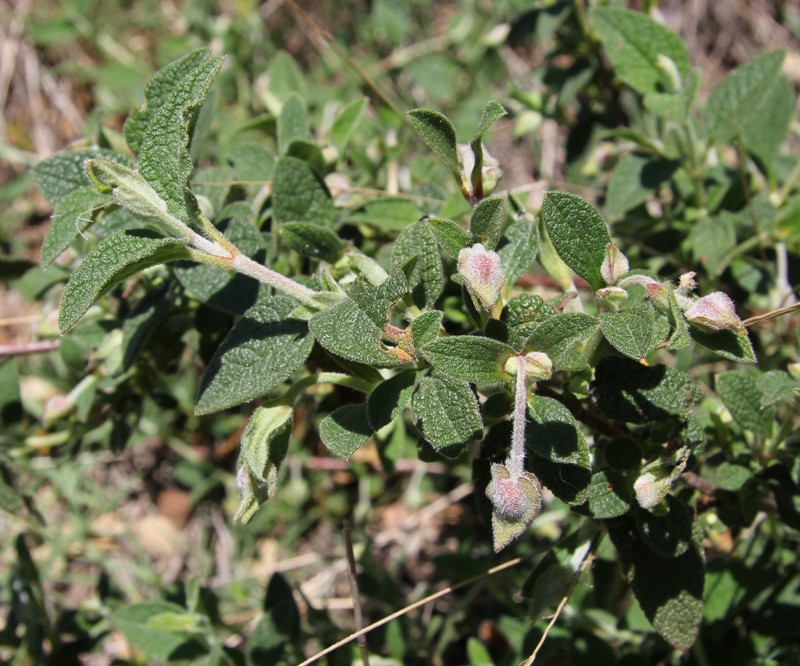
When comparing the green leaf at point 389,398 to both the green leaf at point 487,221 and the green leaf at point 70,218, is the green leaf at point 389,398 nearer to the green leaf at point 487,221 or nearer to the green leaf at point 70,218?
the green leaf at point 487,221

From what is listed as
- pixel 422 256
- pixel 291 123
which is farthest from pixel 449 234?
pixel 291 123

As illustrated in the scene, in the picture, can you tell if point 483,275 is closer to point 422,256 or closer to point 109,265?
point 422,256

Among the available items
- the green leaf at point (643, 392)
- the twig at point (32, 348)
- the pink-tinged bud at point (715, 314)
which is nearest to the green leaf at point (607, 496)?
the green leaf at point (643, 392)

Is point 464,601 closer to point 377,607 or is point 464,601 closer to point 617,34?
point 377,607

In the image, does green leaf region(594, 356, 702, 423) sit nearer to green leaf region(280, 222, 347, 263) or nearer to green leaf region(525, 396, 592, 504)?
green leaf region(525, 396, 592, 504)

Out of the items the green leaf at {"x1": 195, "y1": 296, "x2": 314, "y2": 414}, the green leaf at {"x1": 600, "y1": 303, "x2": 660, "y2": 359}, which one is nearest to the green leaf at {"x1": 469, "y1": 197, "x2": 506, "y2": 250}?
the green leaf at {"x1": 600, "y1": 303, "x2": 660, "y2": 359}

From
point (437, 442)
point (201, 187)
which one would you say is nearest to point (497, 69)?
point (201, 187)

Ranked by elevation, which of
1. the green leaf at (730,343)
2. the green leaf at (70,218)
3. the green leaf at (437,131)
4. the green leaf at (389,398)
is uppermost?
the green leaf at (437,131)
